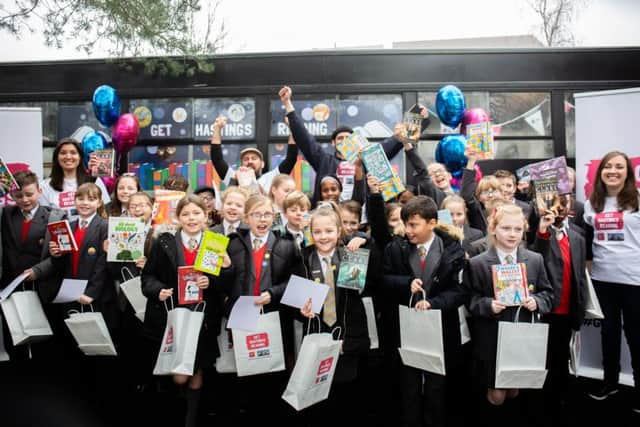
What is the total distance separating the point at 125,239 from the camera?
12.9 feet

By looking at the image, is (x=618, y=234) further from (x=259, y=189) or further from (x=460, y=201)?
(x=259, y=189)

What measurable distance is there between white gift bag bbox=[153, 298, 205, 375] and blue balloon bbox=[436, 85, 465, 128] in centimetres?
368

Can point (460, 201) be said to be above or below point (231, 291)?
above

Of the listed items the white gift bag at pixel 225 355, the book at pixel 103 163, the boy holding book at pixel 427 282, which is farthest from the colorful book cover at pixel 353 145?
the book at pixel 103 163

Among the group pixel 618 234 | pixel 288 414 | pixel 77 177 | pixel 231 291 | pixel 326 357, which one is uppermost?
pixel 77 177

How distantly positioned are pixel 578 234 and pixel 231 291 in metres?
2.66

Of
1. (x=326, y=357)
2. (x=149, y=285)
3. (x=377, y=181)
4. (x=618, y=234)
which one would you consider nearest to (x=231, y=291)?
(x=149, y=285)

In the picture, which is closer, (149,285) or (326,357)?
(326,357)

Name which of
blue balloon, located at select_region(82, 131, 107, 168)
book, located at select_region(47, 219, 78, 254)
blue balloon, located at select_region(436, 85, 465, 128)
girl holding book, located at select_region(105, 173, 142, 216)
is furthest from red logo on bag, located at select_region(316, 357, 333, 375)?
blue balloon, located at select_region(82, 131, 107, 168)

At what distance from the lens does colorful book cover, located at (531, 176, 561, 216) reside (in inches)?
145

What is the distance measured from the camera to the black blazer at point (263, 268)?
3482 mm

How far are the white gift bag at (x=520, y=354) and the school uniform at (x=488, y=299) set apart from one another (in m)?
0.15

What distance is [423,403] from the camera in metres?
3.40

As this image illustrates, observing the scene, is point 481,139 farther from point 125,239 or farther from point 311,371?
point 125,239
